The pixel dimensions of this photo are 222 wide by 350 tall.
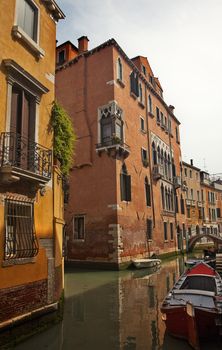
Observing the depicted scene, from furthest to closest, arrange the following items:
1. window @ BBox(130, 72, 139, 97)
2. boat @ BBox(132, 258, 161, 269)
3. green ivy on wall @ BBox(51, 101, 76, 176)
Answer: window @ BBox(130, 72, 139, 97) < boat @ BBox(132, 258, 161, 269) < green ivy on wall @ BBox(51, 101, 76, 176)

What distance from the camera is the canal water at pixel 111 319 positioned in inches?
238

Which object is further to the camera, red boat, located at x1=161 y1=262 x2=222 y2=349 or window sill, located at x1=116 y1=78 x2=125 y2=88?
window sill, located at x1=116 y1=78 x2=125 y2=88

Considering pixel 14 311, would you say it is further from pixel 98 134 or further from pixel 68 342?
pixel 98 134

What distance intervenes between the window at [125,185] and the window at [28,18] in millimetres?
10673

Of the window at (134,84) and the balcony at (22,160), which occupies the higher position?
the window at (134,84)

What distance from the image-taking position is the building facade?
621 centimetres

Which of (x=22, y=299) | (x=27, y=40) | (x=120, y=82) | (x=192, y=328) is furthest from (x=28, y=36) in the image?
(x=120, y=82)

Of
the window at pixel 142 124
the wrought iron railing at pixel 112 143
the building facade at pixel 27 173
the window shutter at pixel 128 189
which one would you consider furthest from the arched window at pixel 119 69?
the building facade at pixel 27 173

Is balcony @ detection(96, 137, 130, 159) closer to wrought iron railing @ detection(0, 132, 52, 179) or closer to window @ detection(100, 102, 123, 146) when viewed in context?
window @ detection(100, 102, 123, 146)

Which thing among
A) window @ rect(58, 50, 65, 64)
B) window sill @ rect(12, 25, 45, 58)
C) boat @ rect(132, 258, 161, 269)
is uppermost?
window @ rect(58, 50, 65, 64)

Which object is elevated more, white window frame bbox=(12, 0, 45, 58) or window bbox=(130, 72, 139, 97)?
window bbox=(130, 72, 139, 97)

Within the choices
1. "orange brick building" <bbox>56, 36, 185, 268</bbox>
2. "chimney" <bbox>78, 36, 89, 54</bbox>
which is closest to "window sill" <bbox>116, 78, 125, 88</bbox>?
"orange brick building" <bbox>56, 36, 185, 268</bbox>

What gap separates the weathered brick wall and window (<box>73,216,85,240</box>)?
10651mm

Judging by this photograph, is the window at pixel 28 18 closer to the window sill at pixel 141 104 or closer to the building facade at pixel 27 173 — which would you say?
the building facade at pixel 27 173
